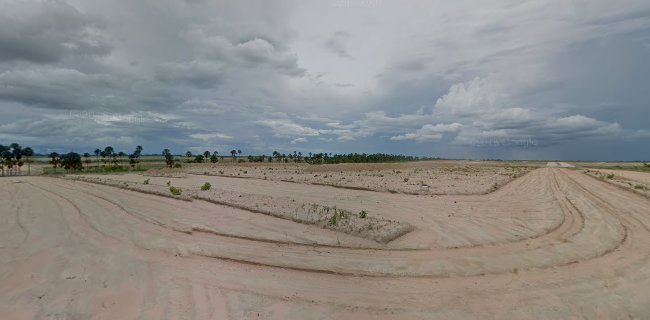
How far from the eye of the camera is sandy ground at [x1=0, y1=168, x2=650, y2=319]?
842 centimetres

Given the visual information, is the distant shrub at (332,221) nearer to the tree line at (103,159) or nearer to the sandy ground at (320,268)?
the sandy ground at (320,268)

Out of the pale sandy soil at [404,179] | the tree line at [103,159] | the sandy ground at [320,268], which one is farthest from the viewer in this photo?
the tree line at [103,159]

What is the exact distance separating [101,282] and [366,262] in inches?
321

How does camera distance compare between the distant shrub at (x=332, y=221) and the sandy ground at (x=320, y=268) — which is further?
the distant shrub at (x=332, y=221)

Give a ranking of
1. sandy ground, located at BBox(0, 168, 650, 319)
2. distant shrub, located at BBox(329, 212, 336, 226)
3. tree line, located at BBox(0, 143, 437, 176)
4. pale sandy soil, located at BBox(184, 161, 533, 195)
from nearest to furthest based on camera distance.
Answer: sandy ground, located at BBox(0, 168, 650, 319) < distant shrub, located at BBox(329, 212, 336, 226) < pale sandy soil, located at BBox(184, 161, 533, 195) < tree line, located at BBox(0, 143, 437, 176)

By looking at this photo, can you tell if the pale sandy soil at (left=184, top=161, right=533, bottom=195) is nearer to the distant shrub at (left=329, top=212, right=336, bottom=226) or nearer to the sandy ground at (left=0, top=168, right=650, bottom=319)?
the sandy ground at (left=0, top=168, right=650, bottom=319)

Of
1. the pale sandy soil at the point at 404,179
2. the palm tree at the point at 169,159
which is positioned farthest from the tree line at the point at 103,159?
the pale sandy soil at the point at 404,179

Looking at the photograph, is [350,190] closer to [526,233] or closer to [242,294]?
[526,233]

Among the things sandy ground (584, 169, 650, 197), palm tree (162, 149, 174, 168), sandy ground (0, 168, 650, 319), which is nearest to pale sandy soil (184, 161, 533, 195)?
sandy ground (584, 169, 650, 197)

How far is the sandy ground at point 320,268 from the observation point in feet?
27.6

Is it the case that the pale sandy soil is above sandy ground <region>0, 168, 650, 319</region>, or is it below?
above

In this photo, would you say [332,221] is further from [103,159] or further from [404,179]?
[103,159]

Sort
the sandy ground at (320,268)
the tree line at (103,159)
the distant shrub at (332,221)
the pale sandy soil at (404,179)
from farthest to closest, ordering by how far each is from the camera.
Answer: the tree line at (103,159), the pale sandy soil at (404,179), the distant shrub at (332,221), the sandy ground at (320,268)

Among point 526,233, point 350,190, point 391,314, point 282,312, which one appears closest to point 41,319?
point 282,312
